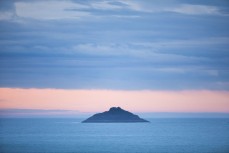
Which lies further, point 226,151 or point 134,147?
point 134,147

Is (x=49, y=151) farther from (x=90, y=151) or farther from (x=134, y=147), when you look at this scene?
(x=134, y=147)

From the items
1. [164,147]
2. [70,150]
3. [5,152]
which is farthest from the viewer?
[164,147]

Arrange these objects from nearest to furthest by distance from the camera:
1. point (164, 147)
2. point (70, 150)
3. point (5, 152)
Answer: point (5, 152), point (70, 150), point (164, 147)

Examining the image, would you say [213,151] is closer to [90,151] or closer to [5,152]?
[90,151]

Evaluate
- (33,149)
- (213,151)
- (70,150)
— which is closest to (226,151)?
(213,151)

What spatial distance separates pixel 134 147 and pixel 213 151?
16.3 metres

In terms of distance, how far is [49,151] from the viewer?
92688mm

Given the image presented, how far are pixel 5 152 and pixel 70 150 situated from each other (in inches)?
469

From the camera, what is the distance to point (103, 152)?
91.6 meters

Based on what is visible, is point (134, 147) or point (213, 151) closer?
point (213, 151)

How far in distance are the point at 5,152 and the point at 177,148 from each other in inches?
1259

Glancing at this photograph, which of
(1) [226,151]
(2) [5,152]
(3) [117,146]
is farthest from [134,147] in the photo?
(2) [5,152]

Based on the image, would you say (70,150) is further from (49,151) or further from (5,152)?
(5,152)

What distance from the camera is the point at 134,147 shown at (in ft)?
339
